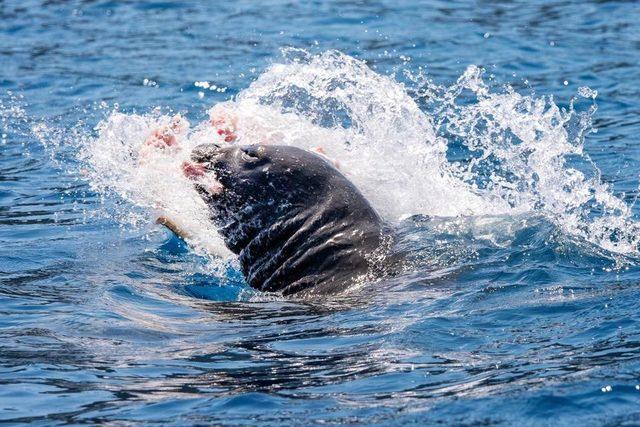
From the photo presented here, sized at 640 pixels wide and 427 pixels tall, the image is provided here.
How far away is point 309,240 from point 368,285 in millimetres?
507

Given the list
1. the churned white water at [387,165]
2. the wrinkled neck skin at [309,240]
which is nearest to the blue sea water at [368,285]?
the churned white water at [387,165]

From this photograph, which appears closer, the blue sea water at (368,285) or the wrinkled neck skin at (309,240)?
the blue sea water at (368,285)

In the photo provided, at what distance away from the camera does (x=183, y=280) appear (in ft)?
24.7

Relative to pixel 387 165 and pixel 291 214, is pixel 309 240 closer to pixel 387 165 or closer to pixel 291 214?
pixel 291 214

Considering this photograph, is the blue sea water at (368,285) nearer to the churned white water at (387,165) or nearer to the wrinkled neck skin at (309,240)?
the churned white water at (387,165)

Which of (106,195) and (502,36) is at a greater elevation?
(502,36)

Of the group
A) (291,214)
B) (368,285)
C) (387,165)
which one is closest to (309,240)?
(291,214)

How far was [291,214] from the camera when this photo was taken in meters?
6.93

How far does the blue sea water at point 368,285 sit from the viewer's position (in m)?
5.06

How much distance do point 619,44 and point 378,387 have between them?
A: 10219 millimetres

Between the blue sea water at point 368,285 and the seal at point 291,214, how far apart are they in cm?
26

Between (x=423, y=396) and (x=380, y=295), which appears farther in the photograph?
→ (x=380, y=295)

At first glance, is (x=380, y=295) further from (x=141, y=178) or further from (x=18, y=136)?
(x=18, y=136)

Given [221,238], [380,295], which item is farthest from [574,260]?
[221,238]
